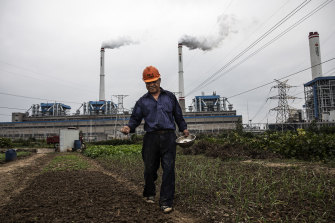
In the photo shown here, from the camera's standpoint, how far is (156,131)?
10.9ft

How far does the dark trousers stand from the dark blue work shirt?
14cm

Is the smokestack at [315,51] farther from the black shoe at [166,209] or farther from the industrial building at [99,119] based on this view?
the black shoe at [166,209]

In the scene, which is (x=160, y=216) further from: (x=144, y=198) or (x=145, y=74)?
(x=145, y=74)

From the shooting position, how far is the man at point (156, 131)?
3.25 m

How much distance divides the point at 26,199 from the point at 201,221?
2684mm

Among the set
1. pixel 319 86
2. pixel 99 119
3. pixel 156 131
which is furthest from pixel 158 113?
pixel 99 119

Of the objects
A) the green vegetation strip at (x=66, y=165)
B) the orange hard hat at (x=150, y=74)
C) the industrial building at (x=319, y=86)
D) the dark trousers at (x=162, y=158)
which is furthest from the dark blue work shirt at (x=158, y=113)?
the industrial building at (x=319, y=86)

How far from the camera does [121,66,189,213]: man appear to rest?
325 cm

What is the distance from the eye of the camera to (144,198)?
3486mm

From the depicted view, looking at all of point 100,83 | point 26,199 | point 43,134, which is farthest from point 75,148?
point 43,134

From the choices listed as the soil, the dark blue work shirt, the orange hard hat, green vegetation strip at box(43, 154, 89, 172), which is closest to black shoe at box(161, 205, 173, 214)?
the soil

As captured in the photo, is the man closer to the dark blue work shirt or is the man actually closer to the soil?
the dark blue work shirt

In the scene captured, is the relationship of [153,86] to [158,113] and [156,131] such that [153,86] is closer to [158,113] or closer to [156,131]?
[158,113]

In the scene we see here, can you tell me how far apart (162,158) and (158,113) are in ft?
2.17
